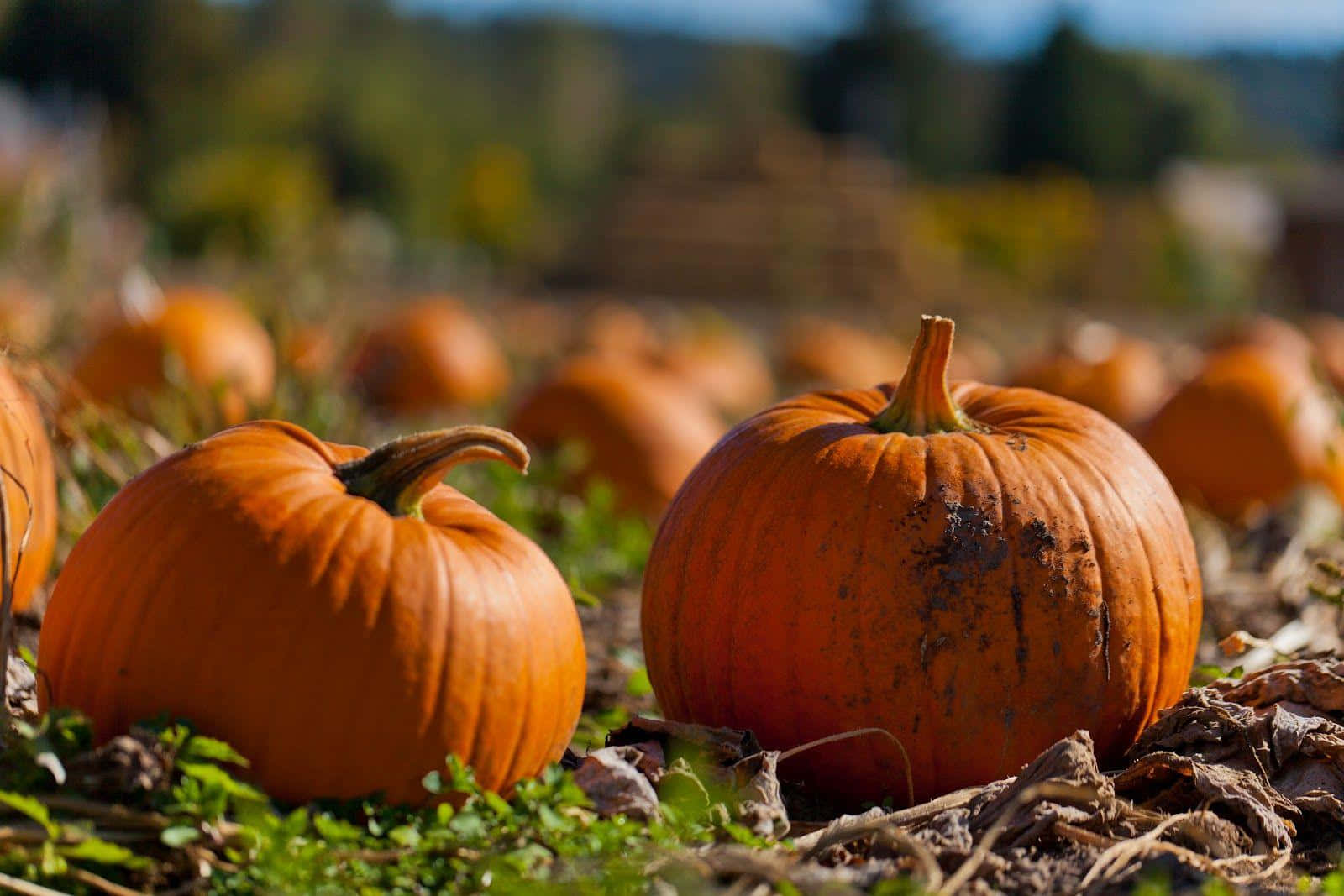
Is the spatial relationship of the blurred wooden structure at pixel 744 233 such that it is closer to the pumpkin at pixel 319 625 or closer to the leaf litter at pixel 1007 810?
the leaf litter at pixel 1007 810

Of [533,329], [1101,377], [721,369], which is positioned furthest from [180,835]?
[533,329]

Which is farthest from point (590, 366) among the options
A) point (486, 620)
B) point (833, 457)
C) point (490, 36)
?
point (490, 36)

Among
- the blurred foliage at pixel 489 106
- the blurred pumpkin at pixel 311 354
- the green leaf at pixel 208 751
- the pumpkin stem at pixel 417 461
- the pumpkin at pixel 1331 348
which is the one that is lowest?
the green leaf at pixel 208 751

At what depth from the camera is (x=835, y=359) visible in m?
10.9

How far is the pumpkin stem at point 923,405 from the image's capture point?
295 centimetres

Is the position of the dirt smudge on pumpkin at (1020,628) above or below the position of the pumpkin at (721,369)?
above

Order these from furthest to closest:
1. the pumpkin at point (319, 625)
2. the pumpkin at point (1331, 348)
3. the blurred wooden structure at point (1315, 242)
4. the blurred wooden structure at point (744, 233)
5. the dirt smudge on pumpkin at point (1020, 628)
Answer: the blurred wooden structure at point (1315, 242)
the blurred wooden structure at point (744, 233)
the pumpkin at point (1331, 348)
the dirt smudge on pumpkin at point (1020, 628)
the pumpkin at point (319, 625)

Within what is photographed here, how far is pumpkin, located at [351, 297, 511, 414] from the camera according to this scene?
8.53 metres

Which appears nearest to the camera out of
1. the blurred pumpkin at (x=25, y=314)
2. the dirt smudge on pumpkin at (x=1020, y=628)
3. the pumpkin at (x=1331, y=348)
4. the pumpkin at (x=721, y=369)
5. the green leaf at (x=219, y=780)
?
the green leaf at (x=219, y=780)

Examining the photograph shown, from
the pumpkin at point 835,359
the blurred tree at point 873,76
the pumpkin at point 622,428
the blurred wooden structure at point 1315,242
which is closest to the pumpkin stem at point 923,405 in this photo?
the pumpkin at point 622,428

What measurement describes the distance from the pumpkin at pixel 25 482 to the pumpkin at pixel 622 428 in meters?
2.73

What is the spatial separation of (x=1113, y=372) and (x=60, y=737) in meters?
5.37

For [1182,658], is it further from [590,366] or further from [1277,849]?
[590,366]

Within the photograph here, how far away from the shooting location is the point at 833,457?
9.38 ft
